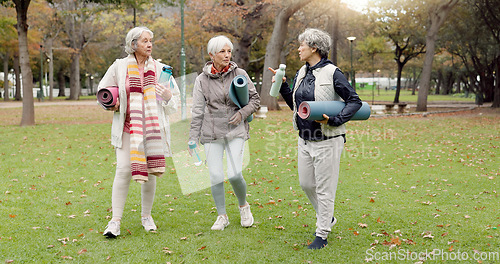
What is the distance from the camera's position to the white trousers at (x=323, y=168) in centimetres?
420

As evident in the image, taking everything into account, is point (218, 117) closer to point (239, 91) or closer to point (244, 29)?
point (239, 91)

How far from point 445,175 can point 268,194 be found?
3.38 meters

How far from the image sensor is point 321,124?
4184 millimetres

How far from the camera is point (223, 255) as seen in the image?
414 cm

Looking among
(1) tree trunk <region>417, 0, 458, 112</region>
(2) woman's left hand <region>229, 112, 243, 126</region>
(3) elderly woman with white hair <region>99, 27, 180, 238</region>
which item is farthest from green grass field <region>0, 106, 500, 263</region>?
(1) tree trunk <region>417, 0, 458, 112</region>

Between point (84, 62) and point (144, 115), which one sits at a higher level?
point (84, 62)

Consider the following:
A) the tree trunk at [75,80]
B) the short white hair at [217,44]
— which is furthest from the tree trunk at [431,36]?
the tree trunk at [75,80]

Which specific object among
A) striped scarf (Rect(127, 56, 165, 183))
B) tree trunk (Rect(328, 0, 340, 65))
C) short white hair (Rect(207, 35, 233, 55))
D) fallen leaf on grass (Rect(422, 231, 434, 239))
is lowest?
fallen leaf on grass (Rect(422, 231, 434, 239))

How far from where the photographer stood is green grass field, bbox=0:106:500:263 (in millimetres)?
4191

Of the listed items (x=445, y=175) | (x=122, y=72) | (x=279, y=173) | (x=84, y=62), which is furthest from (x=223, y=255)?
(x=84, y=62)

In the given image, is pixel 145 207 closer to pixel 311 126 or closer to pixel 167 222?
pixel 167 222

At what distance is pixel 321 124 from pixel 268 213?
1.85m

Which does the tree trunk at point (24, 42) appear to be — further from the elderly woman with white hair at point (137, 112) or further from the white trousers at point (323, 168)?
the white trousers at point (323, 168)

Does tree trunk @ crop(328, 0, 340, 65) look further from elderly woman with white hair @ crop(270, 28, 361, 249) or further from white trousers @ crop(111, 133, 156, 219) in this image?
white trousers @ crop(111, 133, 156, 219)
